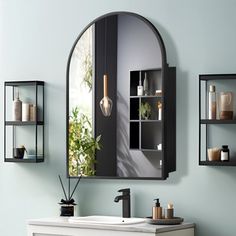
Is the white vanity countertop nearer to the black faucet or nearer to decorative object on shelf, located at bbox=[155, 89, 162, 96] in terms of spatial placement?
the black faucet

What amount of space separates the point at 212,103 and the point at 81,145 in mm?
963

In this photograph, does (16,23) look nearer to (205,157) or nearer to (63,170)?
(63,170)

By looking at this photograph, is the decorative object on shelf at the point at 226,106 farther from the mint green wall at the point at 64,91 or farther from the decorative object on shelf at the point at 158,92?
the decorative object on shelf at the point at 158,92

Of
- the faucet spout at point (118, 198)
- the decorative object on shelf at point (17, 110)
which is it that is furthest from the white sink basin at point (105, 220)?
the decorative object on shelf at point (17, 110)

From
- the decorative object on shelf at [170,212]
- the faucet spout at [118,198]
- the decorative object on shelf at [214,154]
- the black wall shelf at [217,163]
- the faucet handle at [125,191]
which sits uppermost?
the decorative object on shelf at [214,154]

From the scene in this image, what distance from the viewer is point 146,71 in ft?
14.7

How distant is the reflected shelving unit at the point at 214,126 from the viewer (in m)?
4.20

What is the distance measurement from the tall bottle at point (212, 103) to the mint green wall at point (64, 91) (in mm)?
147

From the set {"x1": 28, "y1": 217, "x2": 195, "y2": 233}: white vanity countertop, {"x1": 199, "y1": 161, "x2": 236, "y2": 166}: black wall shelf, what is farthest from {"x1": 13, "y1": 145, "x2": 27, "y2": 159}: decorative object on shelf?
{"x1": 199, "y1": 161, "x2": 236, "y2": 166}: black wall shelf

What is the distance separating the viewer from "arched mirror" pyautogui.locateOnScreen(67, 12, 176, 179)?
14.5 ft

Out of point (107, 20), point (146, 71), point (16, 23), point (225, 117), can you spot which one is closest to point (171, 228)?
point (225, 117)

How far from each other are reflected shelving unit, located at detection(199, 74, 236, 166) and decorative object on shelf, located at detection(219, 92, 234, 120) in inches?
1.4

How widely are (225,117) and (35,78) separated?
4.76ft

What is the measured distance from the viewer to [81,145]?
4684mm
